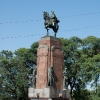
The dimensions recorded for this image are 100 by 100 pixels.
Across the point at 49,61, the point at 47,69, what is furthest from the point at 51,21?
the point at 47,69

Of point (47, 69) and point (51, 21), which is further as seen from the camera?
point (51, 21)

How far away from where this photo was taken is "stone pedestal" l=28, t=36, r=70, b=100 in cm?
1813

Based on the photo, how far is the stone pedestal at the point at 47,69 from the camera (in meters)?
18.1

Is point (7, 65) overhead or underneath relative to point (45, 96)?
overhead

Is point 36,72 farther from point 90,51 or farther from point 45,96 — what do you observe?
point 90,51

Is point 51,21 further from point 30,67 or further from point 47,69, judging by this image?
point 30,67

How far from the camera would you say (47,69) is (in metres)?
18.8

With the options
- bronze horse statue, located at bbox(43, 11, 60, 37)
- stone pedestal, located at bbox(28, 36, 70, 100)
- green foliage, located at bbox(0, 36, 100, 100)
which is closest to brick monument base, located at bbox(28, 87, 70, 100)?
stone pedestal, located at bbox(28, 36, 70, 100)

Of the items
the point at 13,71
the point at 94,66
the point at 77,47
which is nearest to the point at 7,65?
the point at 13,71

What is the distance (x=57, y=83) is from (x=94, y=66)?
10.9 metres

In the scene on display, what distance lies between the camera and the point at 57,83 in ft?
62.2

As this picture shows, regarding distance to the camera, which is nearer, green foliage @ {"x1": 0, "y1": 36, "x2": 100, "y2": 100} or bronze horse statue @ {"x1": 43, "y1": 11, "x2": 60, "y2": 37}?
bronze horse statue @ {"x1": 43, "y1": 11, "x2": 60, "y2": 37}

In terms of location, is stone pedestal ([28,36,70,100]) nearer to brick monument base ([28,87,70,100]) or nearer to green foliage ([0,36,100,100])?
brick monument base ([28,87,70,100])

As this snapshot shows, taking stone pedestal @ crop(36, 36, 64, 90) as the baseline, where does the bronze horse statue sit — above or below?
above
